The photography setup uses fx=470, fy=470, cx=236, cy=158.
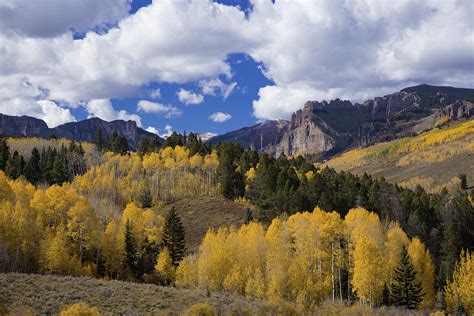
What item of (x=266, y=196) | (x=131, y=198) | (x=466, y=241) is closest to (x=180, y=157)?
(x=131, y=198)

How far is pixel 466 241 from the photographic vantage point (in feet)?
287

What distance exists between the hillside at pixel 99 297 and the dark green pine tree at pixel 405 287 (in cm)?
2319

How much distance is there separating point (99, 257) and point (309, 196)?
1670 inches

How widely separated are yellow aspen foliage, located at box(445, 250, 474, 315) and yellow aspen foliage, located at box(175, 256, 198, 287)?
33.9 meters

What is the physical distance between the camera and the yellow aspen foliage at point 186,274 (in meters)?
66.0

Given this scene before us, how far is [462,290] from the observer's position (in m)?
61.7

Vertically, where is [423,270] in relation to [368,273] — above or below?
below

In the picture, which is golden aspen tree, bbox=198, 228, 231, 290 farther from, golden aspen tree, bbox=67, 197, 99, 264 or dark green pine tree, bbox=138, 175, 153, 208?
dark green pine tree, bbox=138, 175, 153, 208

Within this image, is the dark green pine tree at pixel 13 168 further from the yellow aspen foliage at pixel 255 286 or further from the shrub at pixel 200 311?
the shrub at pixel 200 311

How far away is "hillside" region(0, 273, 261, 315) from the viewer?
40156mm

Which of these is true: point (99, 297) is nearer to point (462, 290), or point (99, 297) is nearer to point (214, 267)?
point (214, 267)

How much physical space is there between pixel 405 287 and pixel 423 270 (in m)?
9.45

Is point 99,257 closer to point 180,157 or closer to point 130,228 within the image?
point 130,228

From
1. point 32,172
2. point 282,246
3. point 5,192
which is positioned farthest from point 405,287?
point 32,172
